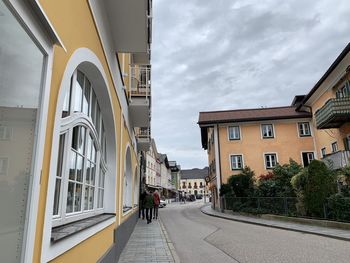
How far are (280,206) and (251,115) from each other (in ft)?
45.3

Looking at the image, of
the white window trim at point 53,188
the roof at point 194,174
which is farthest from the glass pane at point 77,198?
the roof at point 194,174

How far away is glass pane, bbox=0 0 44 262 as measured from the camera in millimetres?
1881

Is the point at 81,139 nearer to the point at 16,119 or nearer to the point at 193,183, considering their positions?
the point at 16,119

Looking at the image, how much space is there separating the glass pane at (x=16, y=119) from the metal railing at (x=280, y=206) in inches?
542

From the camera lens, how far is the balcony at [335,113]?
19.1 meters

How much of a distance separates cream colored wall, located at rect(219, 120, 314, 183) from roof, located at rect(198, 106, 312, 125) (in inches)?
28.0

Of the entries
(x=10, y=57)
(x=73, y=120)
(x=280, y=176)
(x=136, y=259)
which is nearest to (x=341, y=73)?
(x=280, y=176)

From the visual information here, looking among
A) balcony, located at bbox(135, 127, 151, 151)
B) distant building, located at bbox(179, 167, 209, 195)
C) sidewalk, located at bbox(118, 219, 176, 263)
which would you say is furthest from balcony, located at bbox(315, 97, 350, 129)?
distant building, located at bbox(179, 167, 209, 195)

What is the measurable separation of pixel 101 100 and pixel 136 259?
4176 millimetres

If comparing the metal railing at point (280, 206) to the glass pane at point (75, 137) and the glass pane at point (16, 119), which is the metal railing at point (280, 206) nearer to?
the glass pane at point (75, 137)

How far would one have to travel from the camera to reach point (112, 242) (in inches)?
260

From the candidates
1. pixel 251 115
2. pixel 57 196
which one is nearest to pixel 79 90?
pixel 57 196

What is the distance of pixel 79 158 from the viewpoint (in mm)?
4742

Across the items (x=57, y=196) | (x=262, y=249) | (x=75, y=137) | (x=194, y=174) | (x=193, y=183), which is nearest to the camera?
(x=57, y=196)
